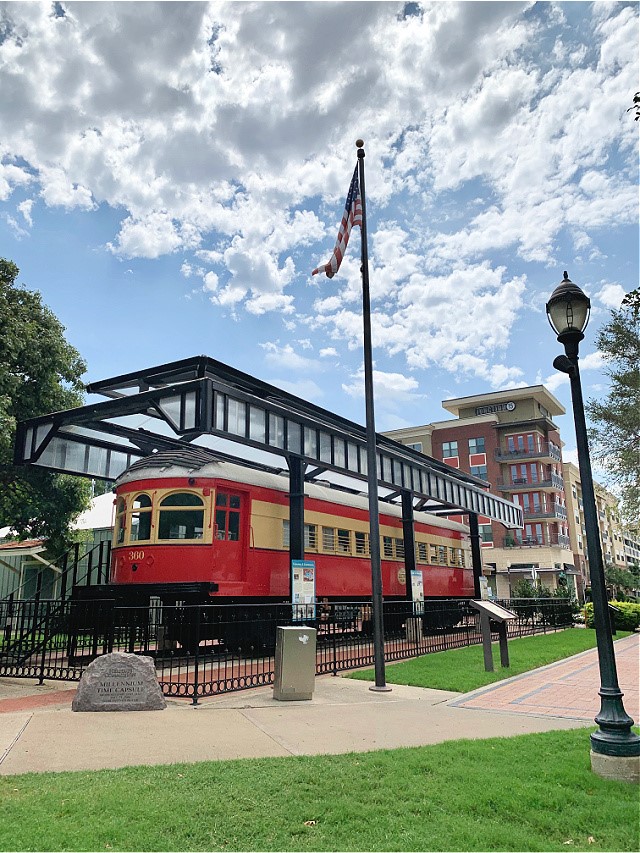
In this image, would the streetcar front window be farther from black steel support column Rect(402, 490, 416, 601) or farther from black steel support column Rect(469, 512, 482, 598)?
black steel support column Rect(469, 512, 482, 598)

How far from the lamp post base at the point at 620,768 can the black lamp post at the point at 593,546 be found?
35mm

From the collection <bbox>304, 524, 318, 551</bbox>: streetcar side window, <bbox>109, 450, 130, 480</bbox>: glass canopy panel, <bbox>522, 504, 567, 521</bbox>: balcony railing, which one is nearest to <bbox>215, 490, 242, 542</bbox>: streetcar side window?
<bbox>304, 524, 318, 551</bbox>: streetcar side window

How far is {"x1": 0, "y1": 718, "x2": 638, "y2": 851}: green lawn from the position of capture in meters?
4.29

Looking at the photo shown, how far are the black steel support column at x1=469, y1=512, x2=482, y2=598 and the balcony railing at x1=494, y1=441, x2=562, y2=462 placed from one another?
33381 mm

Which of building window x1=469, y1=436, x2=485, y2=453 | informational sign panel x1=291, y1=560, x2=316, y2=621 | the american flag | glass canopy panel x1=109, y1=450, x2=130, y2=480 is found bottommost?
informational sign panel x1=291, y1=560, x2=316, y2=621

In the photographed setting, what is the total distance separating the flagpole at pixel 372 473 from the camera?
11.3 metres

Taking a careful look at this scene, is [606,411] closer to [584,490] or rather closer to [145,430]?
[145,430]

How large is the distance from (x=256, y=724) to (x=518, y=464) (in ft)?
186

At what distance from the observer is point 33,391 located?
60.6 ft

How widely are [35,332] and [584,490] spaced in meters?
16.3

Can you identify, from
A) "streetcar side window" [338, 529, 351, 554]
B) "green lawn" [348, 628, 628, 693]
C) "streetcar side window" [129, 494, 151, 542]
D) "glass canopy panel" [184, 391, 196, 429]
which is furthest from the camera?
"streetcar side window" [338, 529, 351, 554]

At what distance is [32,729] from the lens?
7562 mm

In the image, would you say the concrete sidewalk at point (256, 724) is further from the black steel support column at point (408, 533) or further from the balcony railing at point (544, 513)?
the balcony railing at point (544, 513)

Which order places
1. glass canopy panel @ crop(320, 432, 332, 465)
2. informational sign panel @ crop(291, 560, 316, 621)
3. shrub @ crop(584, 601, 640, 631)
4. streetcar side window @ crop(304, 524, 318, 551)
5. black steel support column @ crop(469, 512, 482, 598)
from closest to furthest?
informational sign panel @ crop(291, 560, 316, 621) → streetcar side window @ crop(304, 524, 318, 551) → glass canopy panel @ crop(320, 432, 332, 465) → shrub @ crop(584, 601, 640, 631) → black steel support column @ crop(469, 512, 482, 598)
